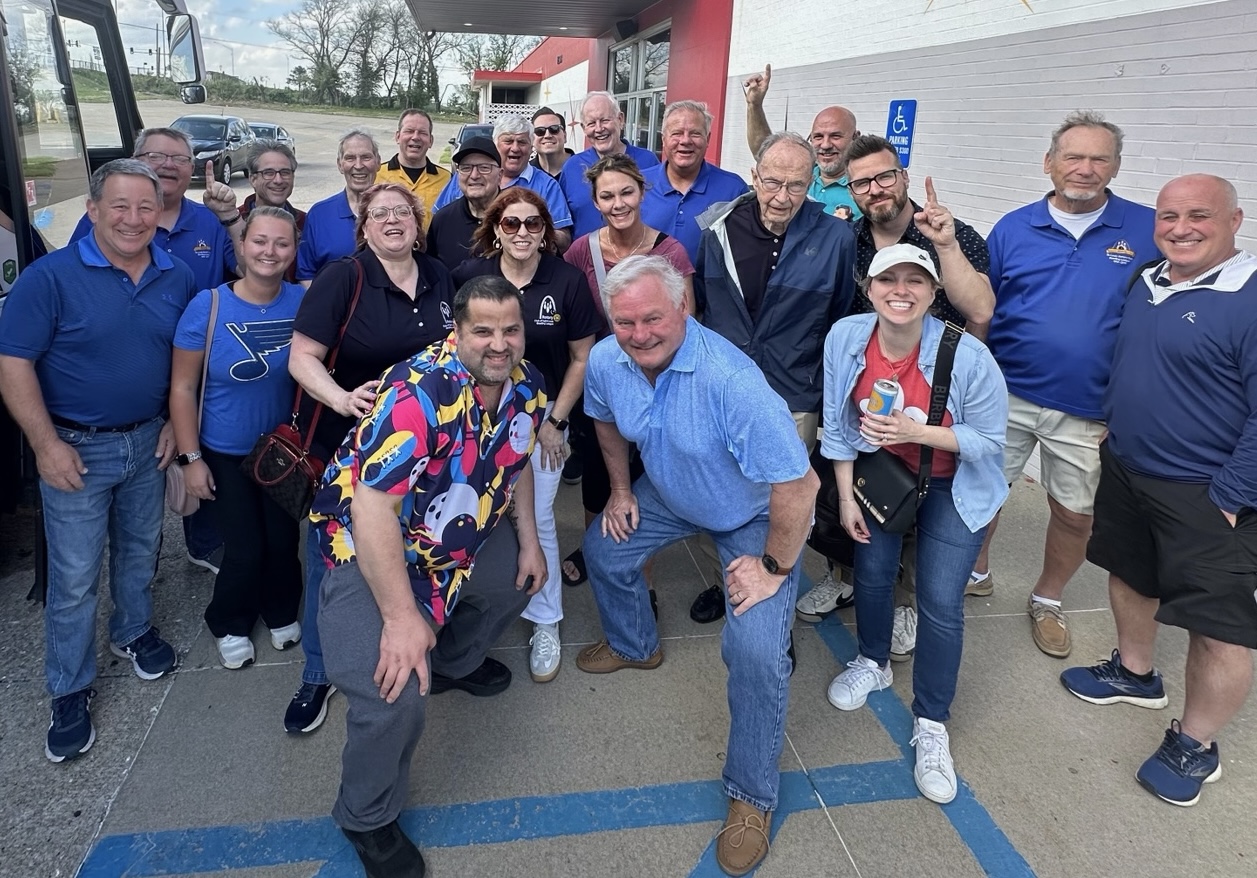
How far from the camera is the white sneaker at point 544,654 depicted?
10.4 ft

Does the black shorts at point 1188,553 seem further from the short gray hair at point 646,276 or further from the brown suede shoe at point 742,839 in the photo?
the short gray hair at point 646,276

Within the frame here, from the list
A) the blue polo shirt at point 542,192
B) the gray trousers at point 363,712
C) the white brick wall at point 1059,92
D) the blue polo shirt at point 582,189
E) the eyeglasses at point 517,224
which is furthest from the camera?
the blue polo shirt at point 582,189

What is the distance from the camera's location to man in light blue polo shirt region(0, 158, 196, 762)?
2520 millimetres

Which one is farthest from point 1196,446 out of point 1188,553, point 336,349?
point 336,349

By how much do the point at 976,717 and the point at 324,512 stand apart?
258 cm

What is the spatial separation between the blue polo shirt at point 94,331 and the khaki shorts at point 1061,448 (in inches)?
140

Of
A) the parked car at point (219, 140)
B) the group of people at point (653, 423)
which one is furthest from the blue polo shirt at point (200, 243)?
the parked car at point (219, 140)

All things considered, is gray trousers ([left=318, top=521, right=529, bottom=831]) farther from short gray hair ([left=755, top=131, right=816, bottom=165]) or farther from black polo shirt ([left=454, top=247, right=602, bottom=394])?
short gray hair ([left=755, top=131, right=816, bottom=165])

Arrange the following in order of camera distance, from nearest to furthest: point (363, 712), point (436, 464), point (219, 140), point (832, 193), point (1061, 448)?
point (363, 712)
point (436, 464)
point (1061, 448)
point (832, 193)
point (219, 140)

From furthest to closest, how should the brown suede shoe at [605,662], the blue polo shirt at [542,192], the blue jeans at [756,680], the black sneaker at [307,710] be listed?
the blue polo shirt at [542,192] → the brown suede shoe at [605,662] → the black sneaker at [307,710] → the blue jeans at [756,680]

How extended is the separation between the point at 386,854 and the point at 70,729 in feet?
4.40

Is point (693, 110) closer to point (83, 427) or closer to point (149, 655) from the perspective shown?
point (83, 427)

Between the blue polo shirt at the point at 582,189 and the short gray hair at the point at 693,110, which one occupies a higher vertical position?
the short gray hair at the point at 693,110

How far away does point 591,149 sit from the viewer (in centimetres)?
509
